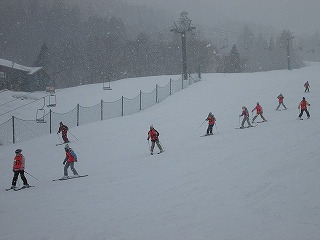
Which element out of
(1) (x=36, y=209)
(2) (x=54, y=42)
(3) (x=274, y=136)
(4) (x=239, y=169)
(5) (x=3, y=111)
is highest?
(2) (x=54, y=42)

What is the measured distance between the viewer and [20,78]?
53.4m

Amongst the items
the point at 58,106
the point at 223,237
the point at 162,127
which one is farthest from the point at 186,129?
the point at 58,106

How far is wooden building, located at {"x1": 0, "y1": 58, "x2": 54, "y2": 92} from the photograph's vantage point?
51.2m

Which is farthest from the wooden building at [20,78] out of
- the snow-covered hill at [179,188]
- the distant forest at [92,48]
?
the snow-covered hill at [179,188]

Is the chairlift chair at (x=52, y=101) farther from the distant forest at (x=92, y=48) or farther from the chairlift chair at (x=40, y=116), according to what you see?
the distant forest at (x=92, y=48)

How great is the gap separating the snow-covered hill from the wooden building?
3594 cm

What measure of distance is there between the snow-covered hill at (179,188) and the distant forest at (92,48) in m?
46.9

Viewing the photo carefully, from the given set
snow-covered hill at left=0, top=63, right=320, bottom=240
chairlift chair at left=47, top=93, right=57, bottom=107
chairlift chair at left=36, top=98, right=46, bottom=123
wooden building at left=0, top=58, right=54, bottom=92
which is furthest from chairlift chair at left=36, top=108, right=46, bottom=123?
wooden building at left=0, top=58, right=54, bottom=92

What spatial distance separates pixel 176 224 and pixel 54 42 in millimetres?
96445

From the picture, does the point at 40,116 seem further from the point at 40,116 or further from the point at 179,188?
the point at 179,188

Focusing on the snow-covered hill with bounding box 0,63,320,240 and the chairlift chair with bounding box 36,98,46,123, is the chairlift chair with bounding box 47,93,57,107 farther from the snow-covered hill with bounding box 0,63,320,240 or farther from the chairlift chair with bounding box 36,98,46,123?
the snow-covered hill with bounding box 0,63,320,240

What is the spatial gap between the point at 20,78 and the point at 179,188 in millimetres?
52324

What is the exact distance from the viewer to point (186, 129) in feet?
67.8

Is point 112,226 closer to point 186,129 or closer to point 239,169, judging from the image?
point 239,169
